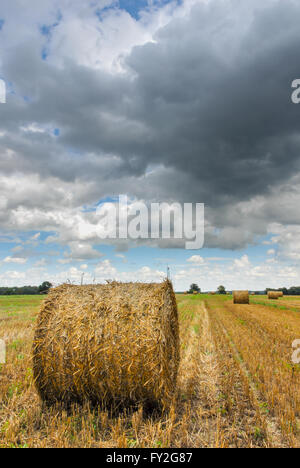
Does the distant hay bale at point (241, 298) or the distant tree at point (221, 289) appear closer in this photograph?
the distant hay bale at point (241, 298)

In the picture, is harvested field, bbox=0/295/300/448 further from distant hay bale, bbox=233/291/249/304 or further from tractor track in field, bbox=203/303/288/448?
distant hay bale, bbox=233/291/249/304

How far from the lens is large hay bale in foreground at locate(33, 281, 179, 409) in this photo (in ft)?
16.5

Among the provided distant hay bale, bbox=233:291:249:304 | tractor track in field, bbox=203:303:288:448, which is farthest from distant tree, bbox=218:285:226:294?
tractor track in field, bbox=203:303:288:448

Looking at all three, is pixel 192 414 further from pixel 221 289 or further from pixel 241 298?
pixel 221 289

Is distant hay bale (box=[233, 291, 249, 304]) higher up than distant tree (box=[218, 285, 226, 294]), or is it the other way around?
distant hay bale (box=[233, 291, 249, 304])

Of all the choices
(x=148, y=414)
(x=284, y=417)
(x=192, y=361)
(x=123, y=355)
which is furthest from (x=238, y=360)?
(x=123, y=355)

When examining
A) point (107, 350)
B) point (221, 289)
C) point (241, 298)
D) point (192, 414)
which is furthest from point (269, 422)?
point (221, 289)

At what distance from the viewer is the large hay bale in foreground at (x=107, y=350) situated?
5035 mm

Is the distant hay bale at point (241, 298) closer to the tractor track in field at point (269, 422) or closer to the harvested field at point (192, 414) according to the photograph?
the harvested field at point (192, 414)

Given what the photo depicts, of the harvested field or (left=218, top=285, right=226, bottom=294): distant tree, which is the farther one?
(left=218, top=285, right=226, bottom=294): distant tree

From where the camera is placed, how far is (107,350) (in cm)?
513

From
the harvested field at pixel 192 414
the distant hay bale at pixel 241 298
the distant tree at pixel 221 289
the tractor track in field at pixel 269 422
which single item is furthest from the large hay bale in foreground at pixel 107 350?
the distant tree at pixel 221 289

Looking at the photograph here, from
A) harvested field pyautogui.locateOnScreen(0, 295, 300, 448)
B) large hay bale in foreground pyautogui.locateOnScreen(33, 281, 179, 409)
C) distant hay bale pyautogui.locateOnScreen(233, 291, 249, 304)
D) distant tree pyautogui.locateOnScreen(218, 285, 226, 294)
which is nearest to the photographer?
harvested field pyautogui.locateOnScreen(0, 295, 300, 448)
